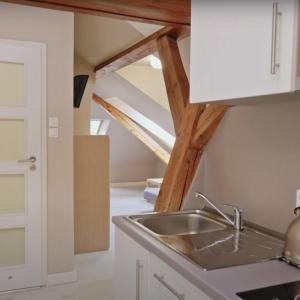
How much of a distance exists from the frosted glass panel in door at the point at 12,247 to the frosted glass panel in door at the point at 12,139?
59 centimetres

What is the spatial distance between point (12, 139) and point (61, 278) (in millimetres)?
1214

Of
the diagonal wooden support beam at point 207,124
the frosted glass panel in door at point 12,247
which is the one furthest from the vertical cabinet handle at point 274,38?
the frosted glass panel in door at point 12,247

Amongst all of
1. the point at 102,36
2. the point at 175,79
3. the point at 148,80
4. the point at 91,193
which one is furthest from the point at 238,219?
the point at 148,80

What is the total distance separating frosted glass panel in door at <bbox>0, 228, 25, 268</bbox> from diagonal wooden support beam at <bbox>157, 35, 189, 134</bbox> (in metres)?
1.50

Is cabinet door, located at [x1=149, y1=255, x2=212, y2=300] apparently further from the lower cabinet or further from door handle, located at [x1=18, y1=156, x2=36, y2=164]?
door handle, located at [x1=18, y1=156, x2=36, y2=164]

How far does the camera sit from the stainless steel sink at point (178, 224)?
194 cm

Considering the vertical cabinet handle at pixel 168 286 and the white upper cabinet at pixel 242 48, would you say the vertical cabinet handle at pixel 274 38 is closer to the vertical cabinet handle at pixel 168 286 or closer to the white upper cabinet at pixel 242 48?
the white upper cabinet at pixel 242 48

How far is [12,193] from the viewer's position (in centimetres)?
275

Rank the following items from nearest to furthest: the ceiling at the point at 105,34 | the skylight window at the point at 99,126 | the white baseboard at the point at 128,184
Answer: the ceiling at the point at 105,34, the skylight window at the point at 99,126, the white baseboard at the point at 128,184

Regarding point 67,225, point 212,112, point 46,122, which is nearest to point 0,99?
point 46,122

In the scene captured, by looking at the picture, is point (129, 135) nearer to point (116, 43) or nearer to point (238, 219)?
point (116, 43)

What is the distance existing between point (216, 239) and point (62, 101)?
178 cm

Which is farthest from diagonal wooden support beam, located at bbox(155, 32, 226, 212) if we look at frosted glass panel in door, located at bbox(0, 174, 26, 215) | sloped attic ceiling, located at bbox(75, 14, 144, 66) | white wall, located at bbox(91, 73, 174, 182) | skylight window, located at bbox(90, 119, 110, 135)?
skylight window, located at bbox(90, 119, 110, 135)

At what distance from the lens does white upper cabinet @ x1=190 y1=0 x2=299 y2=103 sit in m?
1.02
